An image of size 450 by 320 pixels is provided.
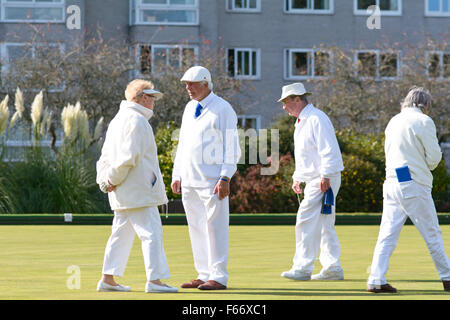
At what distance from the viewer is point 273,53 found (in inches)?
1503

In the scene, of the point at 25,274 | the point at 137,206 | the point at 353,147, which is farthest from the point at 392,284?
the point at 353,147

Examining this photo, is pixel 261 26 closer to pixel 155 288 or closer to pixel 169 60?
pixel 169 60

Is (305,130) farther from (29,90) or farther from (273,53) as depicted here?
(273,53)

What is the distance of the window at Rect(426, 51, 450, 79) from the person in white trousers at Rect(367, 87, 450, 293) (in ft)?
72.6

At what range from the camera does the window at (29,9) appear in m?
35.6

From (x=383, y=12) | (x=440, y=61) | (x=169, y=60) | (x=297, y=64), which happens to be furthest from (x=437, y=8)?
(x=169, y=60)

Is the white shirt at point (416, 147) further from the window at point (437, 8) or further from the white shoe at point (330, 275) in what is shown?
the window at point (437, 8)

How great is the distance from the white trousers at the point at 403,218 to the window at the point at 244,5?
99.6 ft

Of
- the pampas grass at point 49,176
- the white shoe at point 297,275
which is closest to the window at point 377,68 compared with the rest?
the pampas grass at point 49,176

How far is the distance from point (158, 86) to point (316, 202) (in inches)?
761

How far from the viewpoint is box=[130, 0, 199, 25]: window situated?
120 ft

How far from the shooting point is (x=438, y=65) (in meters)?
30.1

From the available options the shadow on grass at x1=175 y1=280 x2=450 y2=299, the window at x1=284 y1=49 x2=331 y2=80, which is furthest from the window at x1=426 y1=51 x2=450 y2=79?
the shadow on grass at x1=175 y1=280 x2=450 y2=299

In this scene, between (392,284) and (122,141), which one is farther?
(392,284)
